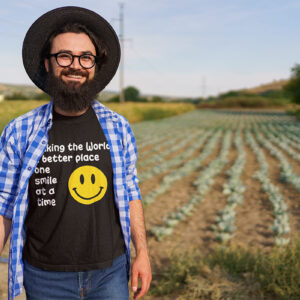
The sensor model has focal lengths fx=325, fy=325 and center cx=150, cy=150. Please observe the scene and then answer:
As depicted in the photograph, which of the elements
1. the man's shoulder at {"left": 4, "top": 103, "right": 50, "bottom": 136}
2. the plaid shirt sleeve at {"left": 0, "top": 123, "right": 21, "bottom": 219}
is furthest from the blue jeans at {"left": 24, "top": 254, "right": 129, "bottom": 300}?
the man's shoulder at {"left": 4, "top": 103, "right": 50, "bottom": 136}

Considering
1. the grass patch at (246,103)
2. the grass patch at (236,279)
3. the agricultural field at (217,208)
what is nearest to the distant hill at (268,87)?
the grass patch at (246,103)

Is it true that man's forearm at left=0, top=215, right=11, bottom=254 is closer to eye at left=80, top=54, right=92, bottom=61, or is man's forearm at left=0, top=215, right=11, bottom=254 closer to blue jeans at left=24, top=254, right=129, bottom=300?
blue jeans at left=24, top=254, right=129, bottom=300

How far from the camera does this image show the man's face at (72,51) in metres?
1.57

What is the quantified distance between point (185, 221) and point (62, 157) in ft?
13.4

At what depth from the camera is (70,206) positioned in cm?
152

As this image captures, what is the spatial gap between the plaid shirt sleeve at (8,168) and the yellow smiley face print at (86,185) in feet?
0.87

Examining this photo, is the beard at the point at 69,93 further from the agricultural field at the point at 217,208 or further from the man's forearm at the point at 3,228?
the agricultural field at the point at 217,208

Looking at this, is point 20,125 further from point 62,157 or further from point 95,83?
point 95,83

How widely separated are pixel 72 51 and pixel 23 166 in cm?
59

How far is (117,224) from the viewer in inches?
65.4

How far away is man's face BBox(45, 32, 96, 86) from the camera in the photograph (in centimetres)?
157

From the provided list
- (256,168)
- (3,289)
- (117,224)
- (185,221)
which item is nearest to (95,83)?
(117,224)

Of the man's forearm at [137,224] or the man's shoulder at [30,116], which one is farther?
the man's forearm at [137,224]

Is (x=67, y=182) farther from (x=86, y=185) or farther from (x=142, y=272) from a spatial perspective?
(x=142, y=272)
